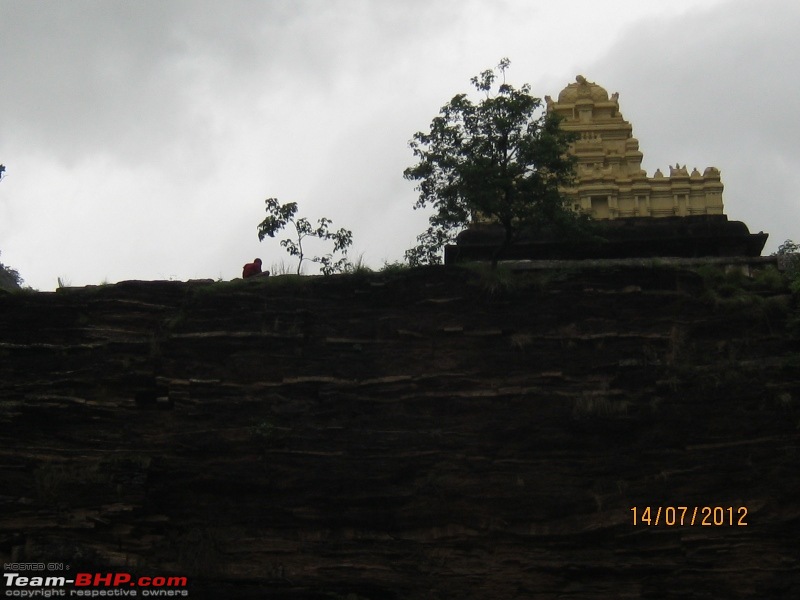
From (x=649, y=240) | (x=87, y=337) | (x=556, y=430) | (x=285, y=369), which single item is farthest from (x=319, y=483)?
(x=649, y=240)

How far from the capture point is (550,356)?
2089cm

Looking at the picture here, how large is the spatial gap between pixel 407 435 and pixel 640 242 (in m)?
8.29

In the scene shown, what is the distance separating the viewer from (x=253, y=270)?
24.1m

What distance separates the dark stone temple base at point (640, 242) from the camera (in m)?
25.4

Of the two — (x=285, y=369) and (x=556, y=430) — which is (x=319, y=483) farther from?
(x=556, y=430)

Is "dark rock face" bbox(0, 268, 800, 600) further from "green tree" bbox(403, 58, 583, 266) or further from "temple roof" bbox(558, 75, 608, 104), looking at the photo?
"temple roof" bbox(558, 75, 608, 104)

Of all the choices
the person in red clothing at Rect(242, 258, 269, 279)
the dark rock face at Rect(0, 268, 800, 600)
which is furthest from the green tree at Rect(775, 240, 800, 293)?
the person in red clothing at Rect(242, 258, 269, 279)

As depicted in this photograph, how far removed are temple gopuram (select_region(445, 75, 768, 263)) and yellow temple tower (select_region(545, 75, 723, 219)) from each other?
0.07ft

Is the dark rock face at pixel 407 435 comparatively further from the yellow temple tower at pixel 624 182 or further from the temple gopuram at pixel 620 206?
the yellow temple tower at pixel 624 182

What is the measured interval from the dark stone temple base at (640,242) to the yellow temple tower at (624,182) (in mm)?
1470

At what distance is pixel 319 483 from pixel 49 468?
13.9 feet

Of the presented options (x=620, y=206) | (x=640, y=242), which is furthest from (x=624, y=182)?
(x=640, y=242)
